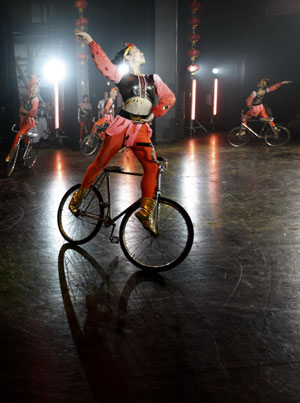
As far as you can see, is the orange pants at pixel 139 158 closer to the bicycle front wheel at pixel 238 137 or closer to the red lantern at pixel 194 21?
the bicycle front wheel at pixel 238 137

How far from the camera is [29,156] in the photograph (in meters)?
11.1

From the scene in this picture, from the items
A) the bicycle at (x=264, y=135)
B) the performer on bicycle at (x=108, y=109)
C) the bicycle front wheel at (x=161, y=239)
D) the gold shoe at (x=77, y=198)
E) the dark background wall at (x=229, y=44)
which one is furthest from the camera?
the dark background wall at (x=229, y=44)

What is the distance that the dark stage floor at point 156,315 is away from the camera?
2.93 metres

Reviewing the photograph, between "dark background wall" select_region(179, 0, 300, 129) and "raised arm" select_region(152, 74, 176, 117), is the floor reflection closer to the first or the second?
"raised arm" select_region(152, 74, 176, 117)

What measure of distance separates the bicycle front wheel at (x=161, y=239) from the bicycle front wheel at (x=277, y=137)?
10.8 meters

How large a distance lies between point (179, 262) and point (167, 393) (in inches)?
76.0

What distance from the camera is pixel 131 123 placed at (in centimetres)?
492

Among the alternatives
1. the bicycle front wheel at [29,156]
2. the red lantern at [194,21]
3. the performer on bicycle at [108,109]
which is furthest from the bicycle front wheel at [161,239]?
the red lantern at [194,21]

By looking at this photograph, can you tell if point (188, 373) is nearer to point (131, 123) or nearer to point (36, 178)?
point (131, 123)

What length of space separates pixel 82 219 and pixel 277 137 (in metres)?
10.8

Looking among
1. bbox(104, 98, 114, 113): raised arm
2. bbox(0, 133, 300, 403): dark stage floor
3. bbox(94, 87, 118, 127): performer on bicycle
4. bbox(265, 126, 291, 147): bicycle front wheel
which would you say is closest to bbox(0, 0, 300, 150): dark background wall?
bbox(265, 126, 291, 147): bicycle front wheel

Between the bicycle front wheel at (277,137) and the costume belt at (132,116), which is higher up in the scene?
the costume belt at (132,116)

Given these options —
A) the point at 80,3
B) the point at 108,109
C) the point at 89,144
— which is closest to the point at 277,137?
the point at 108,109

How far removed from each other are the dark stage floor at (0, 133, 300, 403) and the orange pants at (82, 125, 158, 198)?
0.86m
